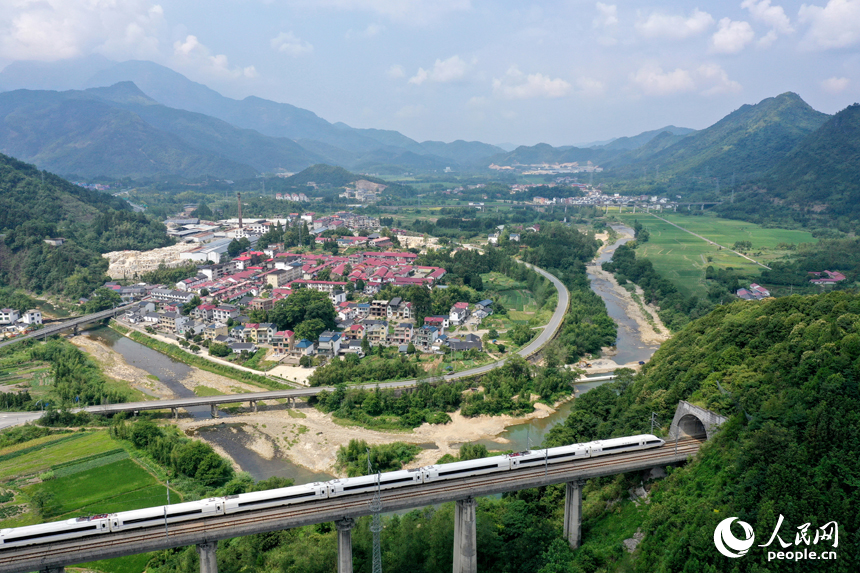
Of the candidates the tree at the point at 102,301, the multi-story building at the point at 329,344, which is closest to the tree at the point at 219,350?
the multi-story building at the point at 329,344

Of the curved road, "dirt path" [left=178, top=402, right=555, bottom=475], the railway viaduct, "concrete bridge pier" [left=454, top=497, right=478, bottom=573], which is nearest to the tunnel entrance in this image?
the railway viaduct

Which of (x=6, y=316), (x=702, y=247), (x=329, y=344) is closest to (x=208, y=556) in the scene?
(x=329, y=344)

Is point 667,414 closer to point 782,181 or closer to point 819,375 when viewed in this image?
point 819,375

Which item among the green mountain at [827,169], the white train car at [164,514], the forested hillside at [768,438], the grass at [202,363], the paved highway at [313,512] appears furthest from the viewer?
the green mountain at [827,169]

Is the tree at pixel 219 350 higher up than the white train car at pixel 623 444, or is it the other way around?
the white train car at pixel 623 444

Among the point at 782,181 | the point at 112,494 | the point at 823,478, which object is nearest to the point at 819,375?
the point at 823,478

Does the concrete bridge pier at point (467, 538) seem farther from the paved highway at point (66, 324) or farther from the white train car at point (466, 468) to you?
the paved highway at point (66, 324)
